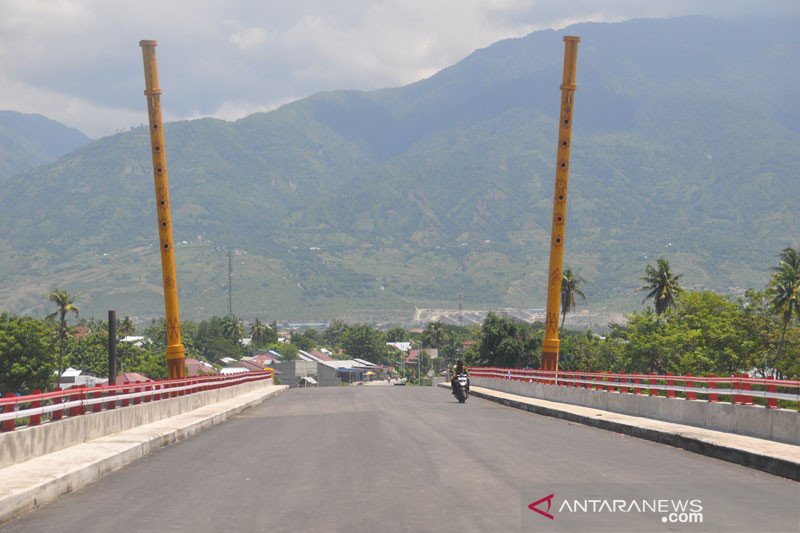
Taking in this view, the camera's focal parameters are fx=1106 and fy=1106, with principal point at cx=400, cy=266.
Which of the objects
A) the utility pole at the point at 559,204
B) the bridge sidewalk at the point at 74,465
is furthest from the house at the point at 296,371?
the bridge sidewalk at the point at 74,465

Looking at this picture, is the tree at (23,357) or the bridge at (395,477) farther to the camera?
the tree at (23,357)

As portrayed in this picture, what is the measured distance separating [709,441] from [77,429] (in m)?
11.3

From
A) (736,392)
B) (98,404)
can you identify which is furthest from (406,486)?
(736,392)

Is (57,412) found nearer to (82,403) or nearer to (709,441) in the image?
(82,403)

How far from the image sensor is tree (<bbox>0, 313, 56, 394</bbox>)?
332ft

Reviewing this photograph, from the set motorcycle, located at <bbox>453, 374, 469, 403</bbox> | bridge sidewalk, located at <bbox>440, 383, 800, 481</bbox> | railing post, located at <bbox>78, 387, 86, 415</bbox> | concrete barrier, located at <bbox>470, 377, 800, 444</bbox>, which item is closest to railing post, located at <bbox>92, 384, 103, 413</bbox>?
railing post, located at <bbox>78, 387, 86, 415</bbox>

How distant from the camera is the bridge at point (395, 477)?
1216cm

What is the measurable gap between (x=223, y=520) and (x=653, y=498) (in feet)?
16.9

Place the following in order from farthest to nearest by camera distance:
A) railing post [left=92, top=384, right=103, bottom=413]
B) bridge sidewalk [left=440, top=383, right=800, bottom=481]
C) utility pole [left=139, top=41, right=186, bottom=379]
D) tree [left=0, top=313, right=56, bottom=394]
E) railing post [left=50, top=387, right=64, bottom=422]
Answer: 1. tree [left=0, top=313, right=56, bottom=394]
2. utility pole [left=139, top=41, right=186, bottom=379]
3. railing post [left=92, top=384, right=103, bottom=413]
4. railing post [left=50, top=387, right=64, bottom=422]
5. bridge sidewalk [left=440, top=383, right=800, bottom=481]

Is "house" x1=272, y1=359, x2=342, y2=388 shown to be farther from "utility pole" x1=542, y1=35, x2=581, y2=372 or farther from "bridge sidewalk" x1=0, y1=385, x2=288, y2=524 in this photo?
"bridge sidewalk" x1=0, y1=385, x2=288, y2=524

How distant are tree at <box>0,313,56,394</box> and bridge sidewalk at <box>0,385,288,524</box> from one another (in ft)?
265

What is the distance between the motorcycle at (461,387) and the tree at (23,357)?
67.9m

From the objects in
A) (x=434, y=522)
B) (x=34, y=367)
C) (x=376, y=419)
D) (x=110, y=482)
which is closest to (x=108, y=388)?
(x=110, y=482)

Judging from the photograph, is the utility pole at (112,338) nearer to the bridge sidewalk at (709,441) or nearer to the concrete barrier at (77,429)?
the concrete barrier at (77,429)
